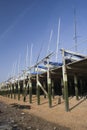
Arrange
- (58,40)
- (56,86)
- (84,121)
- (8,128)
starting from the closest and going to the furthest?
(8,128) → (84,121) → (58,40) → (56,86)

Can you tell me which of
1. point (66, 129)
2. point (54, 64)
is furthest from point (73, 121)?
point (54, 64)

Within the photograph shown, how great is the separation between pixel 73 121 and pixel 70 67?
23.1 feet

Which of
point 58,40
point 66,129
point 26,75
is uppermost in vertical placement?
point 58,40

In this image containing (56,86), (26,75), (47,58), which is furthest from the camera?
(56,86)

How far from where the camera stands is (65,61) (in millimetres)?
21828

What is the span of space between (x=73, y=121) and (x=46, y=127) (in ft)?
8.12

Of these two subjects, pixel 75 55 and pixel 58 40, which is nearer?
pixel 75 55

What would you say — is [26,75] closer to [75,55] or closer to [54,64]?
[54,64]

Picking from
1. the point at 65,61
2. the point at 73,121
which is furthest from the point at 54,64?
the point at 73,121

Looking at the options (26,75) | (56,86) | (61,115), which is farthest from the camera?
(56,86)

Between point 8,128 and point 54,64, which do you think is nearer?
point 8,128

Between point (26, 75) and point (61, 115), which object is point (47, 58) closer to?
point (61, 115)

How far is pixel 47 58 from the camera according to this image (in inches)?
992

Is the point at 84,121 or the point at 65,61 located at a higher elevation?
the point at 65,61
